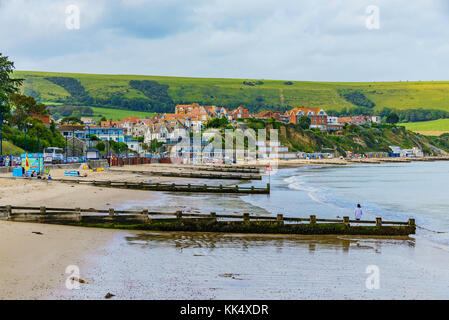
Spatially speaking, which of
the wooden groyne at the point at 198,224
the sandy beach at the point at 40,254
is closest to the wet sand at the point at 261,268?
the wooden groyne at the point at 198,224

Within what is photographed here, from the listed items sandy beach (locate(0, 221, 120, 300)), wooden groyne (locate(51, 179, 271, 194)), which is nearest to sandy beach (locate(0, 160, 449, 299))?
sandy beach (locate(0, 221, 120, 300))

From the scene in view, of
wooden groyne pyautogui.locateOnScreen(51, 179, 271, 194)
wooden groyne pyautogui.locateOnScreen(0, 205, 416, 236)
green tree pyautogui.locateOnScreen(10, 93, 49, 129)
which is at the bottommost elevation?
wooden groyne pyautogui.locateOnScreen(51, 179, 271, 194)

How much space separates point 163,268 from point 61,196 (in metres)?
24.0

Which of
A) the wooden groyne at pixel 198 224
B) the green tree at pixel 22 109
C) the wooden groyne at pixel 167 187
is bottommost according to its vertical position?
the wooden groyne at pixel 167 187

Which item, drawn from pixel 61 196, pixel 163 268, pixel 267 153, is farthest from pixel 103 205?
pixel 267 153

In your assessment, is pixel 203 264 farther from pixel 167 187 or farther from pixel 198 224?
pixel 167 187

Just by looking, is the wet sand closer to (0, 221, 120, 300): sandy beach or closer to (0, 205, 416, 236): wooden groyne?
(0, 205, 416, 236): wooden groyne

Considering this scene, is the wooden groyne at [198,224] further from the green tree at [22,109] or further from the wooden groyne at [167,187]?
the green tree at [22,109]

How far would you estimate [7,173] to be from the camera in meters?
54.2

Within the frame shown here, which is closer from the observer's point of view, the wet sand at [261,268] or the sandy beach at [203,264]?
the sandy beach at [203,264]

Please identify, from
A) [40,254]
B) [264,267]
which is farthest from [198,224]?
[40,254]

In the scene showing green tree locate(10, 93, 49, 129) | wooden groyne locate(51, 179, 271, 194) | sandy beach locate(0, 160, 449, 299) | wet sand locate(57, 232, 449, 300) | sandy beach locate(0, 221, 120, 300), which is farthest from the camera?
green tree locate(10, 93, 49, 129)
